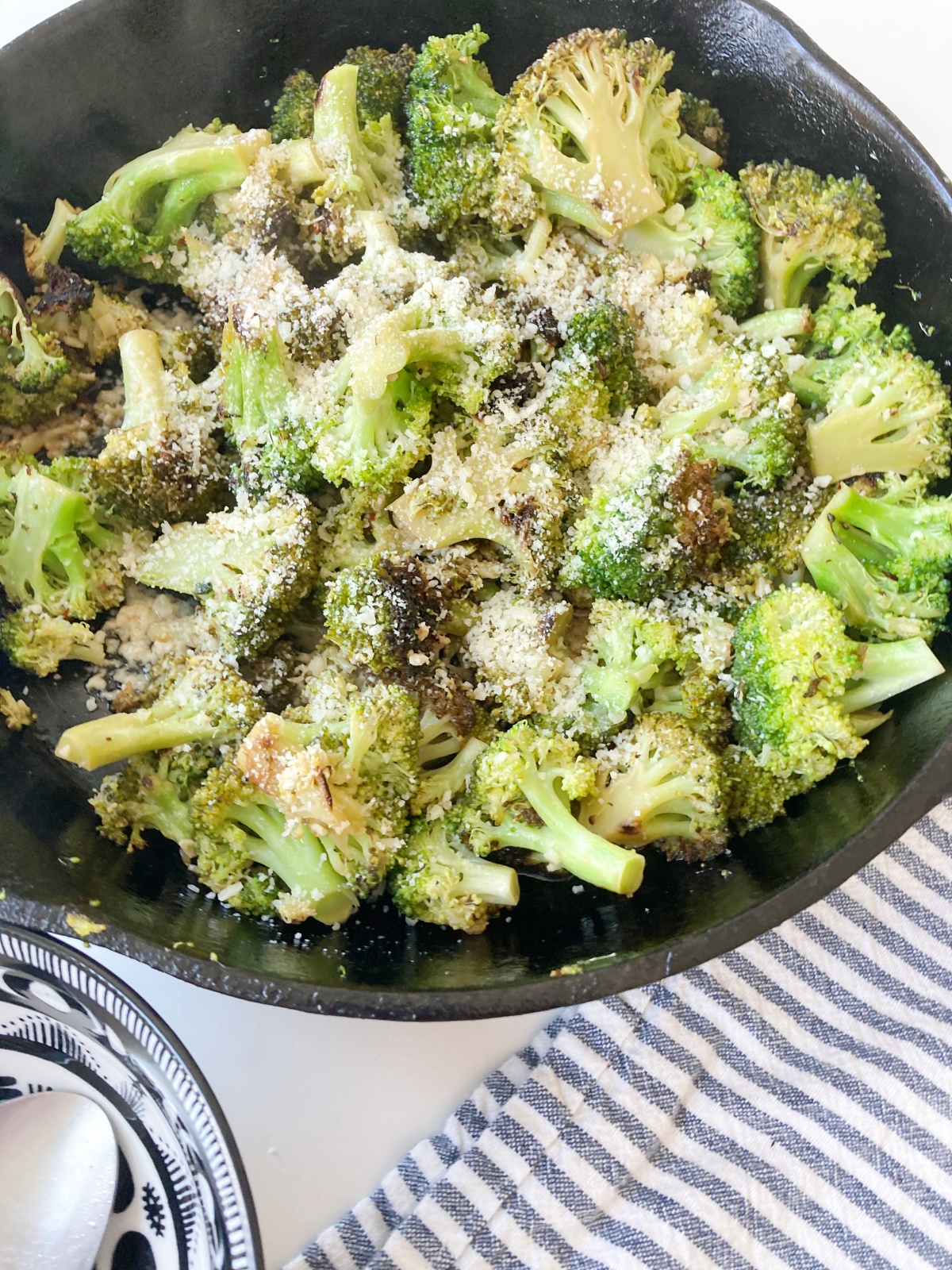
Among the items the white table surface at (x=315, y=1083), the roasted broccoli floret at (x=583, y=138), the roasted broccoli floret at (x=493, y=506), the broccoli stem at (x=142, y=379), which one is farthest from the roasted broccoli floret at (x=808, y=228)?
the white table surface at (x=315, y=1083)

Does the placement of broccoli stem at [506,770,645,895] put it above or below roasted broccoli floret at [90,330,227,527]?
below

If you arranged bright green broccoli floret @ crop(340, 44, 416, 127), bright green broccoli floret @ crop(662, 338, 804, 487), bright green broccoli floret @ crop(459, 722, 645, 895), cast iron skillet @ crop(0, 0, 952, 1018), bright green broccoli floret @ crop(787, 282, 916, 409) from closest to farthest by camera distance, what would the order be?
cast iron skillet @ crop(0, 0, 952, 1018) → bright green broccoli floret @ crop(459, 722, 645, 895) → bright green broccoli floret @ crop(662, 338, 804, 487) → bright green broccoli floret @ crop(787, 282, 916, 409) → bright green broccoli floret @ crop(340, 44, 416, 127)

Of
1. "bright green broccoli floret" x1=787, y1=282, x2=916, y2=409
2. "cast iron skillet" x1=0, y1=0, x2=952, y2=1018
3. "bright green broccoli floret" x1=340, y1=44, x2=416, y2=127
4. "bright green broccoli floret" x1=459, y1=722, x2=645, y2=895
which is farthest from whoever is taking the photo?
"bright green broccoli floret" x1=340, y1=44, x2=416, y2=127

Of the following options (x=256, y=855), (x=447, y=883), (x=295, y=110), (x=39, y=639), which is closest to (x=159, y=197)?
(x=295, y=110)

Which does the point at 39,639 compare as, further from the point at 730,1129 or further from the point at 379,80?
the point at 730,1129

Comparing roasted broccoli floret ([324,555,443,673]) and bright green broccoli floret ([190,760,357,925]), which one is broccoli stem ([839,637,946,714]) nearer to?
roasted broccoli floret ([324,555,443,673])

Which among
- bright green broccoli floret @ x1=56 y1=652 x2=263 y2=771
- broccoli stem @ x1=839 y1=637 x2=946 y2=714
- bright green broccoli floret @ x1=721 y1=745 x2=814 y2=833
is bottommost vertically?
bright green broccoli floret @ x1=721 y1=745 x2=814 y2=833

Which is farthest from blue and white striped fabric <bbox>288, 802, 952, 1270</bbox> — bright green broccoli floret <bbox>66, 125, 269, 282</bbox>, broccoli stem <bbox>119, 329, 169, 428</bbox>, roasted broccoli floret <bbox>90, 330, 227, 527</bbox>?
bright green broccoli floret <bbox>66, 125, 269, 282</bbox>

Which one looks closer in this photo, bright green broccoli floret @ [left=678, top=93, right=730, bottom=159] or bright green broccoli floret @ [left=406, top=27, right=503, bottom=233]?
bright green broccoli floret @ [left=406, top=27, right=503, bottom=233]
